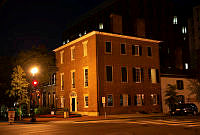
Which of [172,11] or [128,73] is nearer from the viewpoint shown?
[128,73]

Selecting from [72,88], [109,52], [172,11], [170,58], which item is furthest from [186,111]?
[172,11]

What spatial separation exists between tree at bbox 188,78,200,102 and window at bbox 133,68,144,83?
34.2 feet

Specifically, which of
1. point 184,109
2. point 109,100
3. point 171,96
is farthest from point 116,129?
point 171,96

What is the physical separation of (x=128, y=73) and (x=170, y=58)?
23.6m

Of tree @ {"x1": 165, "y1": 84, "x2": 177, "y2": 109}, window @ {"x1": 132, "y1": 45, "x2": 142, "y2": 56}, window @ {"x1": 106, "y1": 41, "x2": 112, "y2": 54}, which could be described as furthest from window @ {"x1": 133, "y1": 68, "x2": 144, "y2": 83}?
window @ {"x1": 106, "y1": 41, "x2": 112, "y2": 54}

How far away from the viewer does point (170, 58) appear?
56.0 metres

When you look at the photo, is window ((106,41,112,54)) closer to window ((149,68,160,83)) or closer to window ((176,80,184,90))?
window ((149,68,160,83))

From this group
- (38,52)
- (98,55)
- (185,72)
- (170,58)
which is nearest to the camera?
(98,55)

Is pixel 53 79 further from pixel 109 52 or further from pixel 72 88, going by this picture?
pixel 109 52

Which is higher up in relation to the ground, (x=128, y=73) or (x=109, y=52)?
(x=109, y=52)

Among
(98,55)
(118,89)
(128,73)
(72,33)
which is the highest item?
(72,33)

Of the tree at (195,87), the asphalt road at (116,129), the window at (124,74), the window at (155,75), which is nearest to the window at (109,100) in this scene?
the window at (124,74)

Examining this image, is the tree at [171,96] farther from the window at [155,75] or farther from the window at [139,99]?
the window at [139,99]

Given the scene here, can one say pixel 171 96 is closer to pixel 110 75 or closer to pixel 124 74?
pixel 124 74
